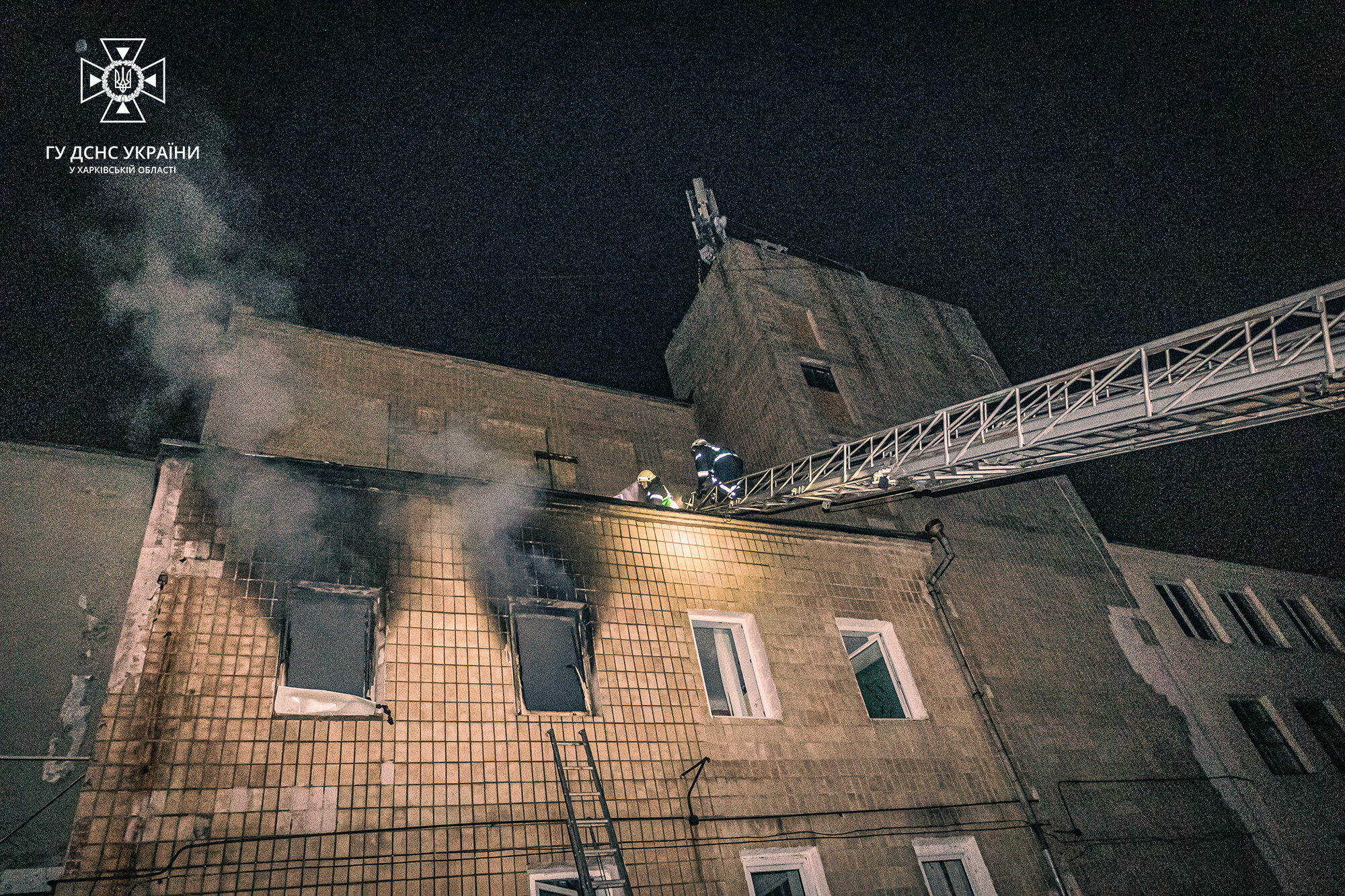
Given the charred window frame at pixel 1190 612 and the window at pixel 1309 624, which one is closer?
the charred window frame at pixel 1190 612

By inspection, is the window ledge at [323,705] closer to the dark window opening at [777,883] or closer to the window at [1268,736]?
the dark window opening at [777,883]

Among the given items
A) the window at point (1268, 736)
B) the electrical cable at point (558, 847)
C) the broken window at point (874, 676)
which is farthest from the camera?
the window at point (1268, 736)

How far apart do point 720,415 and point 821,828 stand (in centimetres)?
1250

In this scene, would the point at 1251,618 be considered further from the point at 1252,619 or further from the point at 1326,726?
the point at 1326,726

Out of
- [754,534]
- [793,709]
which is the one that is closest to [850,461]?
[754,534]

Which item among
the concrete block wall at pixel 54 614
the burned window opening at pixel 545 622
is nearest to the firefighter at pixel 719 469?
the burned window opening at pixel 545 622

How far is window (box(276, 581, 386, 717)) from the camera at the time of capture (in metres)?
6.55

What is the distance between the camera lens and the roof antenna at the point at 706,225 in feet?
72.1

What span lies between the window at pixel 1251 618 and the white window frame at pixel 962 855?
49.0 feet

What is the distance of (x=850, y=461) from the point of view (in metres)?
11.5

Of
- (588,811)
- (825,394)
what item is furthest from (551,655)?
(825,394)

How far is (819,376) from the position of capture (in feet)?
60.0

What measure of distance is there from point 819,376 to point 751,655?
1061cm

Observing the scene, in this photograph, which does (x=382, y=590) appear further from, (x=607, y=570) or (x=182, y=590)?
(x=607, y=570)
